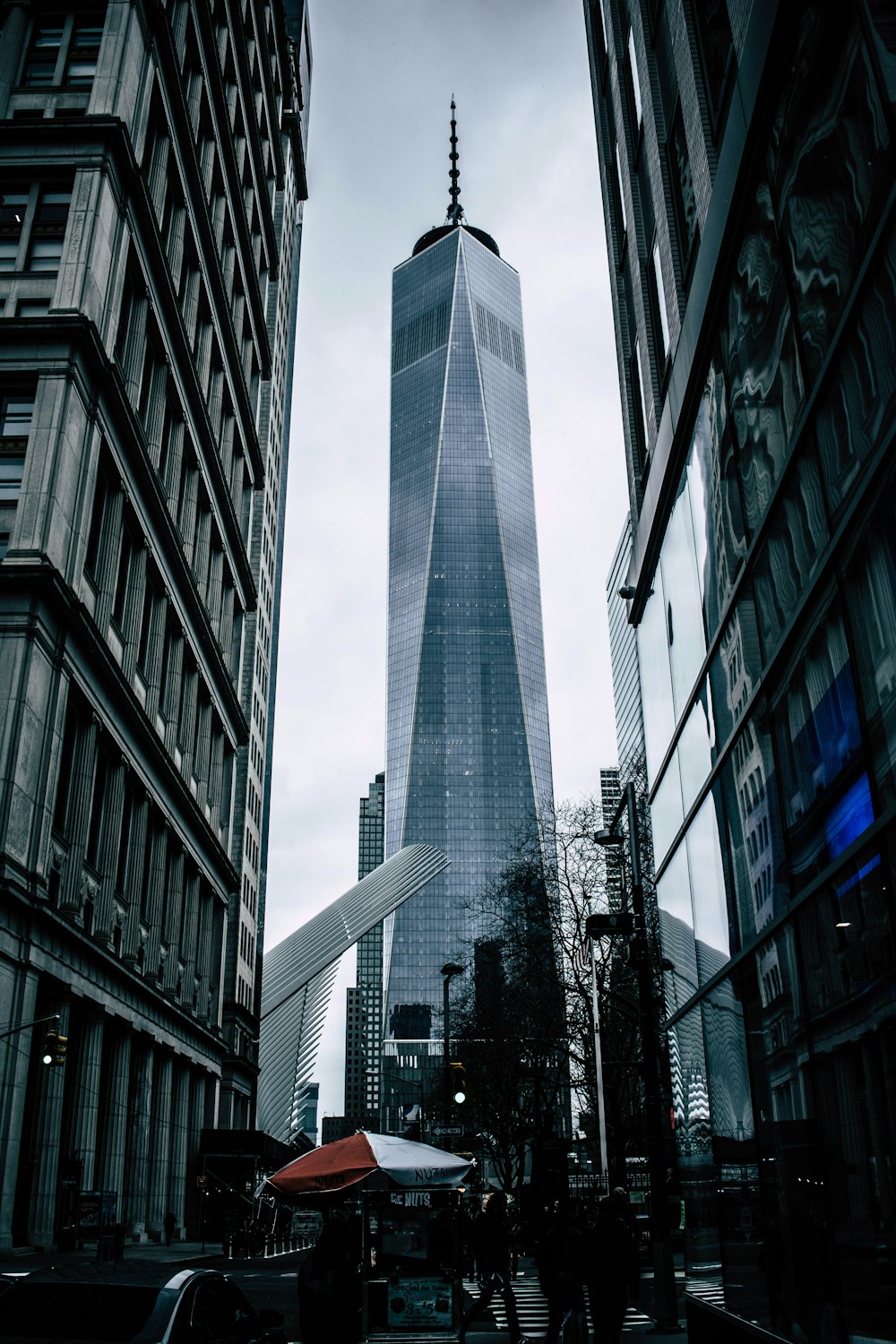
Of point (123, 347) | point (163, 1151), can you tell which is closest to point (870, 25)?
point (123, 347)

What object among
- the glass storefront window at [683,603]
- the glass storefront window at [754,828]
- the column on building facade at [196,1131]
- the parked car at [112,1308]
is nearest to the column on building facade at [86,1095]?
the column on building facade at [196,1131]

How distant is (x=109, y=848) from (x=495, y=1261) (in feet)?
68.4

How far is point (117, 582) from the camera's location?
3812 centimetres

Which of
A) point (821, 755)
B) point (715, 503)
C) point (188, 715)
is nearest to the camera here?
point (821, 755)

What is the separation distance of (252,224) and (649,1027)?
6007cm

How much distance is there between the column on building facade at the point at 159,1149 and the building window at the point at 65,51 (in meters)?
34.3

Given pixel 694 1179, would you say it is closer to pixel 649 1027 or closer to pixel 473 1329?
pixel 649 1027

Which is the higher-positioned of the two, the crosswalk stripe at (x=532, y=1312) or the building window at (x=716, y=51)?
the building window at (x=716, y=51)

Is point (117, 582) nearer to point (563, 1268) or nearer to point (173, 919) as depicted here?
point (173, 919)

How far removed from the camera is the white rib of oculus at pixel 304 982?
9844cm

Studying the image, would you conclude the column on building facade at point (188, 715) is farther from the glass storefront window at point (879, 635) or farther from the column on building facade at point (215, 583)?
the glass storefront window at point (879, 635)

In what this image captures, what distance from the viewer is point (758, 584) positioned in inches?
558

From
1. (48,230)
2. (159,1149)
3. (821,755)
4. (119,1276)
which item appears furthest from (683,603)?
(159,1149)

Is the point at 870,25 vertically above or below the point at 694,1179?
above
